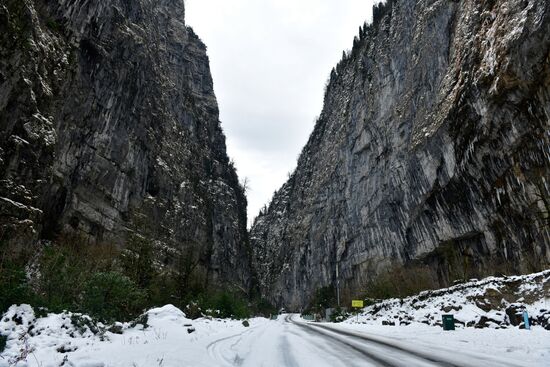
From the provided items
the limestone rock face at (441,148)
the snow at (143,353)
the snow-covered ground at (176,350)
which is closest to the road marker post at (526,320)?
the snow-covered ground at (176,350)

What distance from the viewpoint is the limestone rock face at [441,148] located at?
91.8ft

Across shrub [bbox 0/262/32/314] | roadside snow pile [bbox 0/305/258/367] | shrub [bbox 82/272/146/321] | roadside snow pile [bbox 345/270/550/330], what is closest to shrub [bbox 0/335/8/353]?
roadside snow pile [bbox 0/305/258/367]

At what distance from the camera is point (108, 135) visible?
46.7 meters

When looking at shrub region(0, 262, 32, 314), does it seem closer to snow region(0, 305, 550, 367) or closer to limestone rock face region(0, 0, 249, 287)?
snow region(0, 305, 550, 367)

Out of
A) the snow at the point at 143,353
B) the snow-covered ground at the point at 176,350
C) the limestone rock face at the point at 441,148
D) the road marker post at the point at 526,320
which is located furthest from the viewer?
the limestone rock face at the point at 441,148

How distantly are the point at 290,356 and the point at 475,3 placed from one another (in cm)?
4071

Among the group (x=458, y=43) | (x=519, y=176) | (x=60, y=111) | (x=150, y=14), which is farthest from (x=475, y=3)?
(x=150, y=14)

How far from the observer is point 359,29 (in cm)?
9931

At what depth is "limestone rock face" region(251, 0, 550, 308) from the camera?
91.8 ft

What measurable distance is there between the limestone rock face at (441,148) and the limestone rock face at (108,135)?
28479 mm

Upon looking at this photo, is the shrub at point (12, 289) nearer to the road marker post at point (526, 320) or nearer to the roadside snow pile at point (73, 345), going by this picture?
the roadside snow pile at point (73, 345)

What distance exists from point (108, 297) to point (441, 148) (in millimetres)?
37620

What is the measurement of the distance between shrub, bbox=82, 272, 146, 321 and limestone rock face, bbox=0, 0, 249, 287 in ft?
36.9

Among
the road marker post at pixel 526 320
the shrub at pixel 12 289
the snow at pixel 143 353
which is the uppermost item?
the shrub at pixel 12 289
